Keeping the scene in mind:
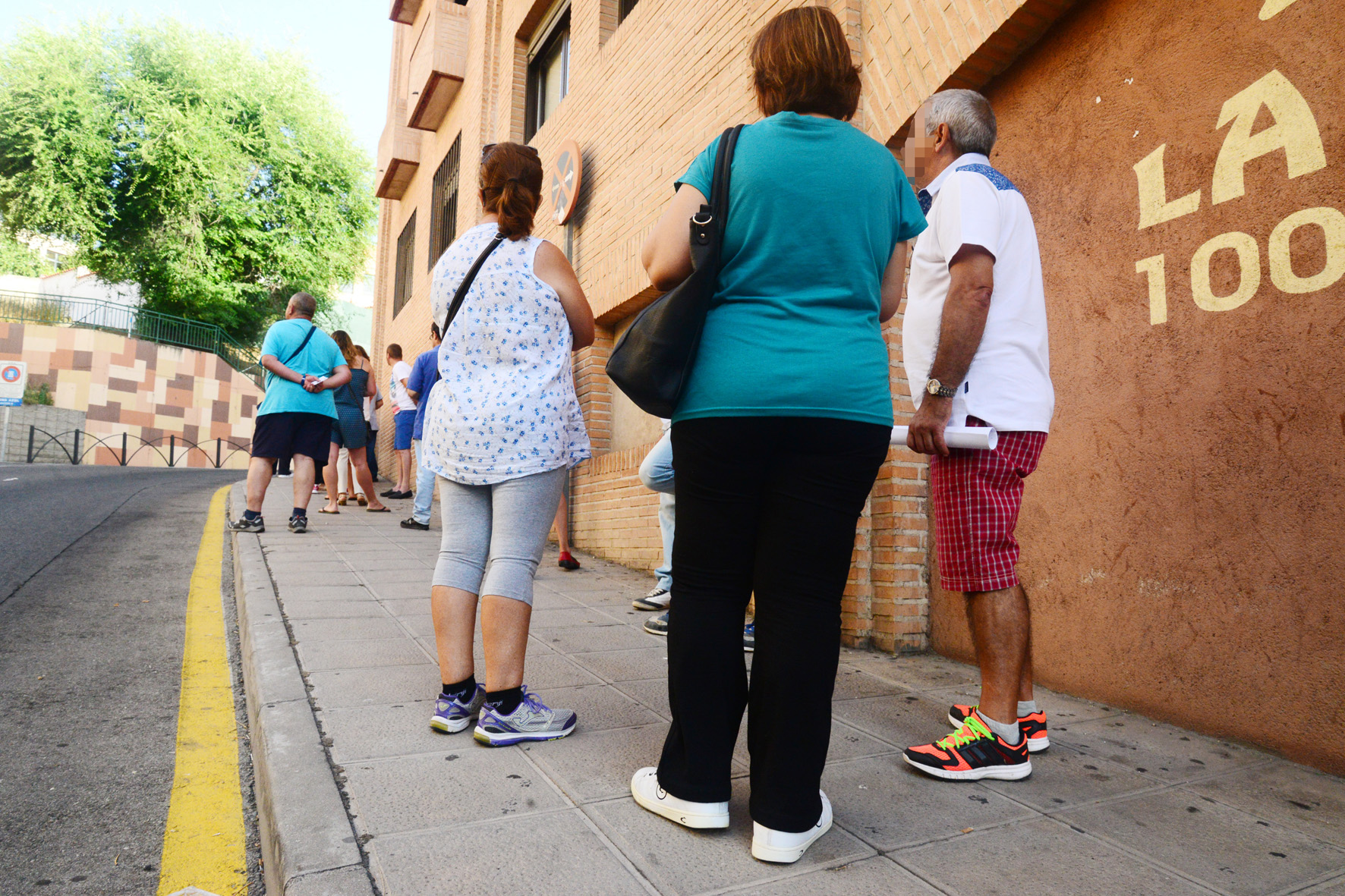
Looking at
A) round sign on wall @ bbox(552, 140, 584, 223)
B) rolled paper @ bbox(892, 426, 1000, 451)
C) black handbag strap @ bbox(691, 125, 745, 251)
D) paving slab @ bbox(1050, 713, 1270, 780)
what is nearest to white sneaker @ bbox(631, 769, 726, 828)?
rolled paper @ bbox(892, 426, 1000, 451)

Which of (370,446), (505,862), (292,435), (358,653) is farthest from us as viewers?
(370,446)

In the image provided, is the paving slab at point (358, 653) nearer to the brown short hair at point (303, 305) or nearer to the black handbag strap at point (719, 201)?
the black handbag strap at point (719, 201)

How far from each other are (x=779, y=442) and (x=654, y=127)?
514 cm

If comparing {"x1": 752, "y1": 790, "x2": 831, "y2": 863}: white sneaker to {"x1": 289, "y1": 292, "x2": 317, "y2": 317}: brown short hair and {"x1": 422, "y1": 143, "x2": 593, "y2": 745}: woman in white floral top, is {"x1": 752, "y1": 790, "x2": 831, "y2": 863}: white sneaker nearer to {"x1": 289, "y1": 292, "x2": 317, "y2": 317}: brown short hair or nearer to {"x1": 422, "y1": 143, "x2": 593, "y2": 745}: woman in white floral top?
{"x1": 422, "y1": 143, "x2": 593, "y2": 745}: woman in white floral top

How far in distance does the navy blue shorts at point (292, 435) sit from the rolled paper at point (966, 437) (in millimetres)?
5500

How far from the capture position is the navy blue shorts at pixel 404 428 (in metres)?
9.36

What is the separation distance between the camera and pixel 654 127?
6398 mm

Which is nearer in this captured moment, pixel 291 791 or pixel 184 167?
pixel 291 791

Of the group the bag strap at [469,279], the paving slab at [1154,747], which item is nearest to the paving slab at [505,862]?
the bag strap at [469,279]

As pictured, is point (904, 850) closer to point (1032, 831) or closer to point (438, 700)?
point (1032, 831)

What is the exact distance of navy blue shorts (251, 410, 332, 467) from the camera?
655 cm

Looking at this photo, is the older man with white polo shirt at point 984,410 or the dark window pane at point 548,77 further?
the dark window pane at point 548,77

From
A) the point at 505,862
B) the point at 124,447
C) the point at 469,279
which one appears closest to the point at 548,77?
the point at 469,279

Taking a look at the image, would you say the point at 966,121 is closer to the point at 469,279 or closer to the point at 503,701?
the point at 469,279
